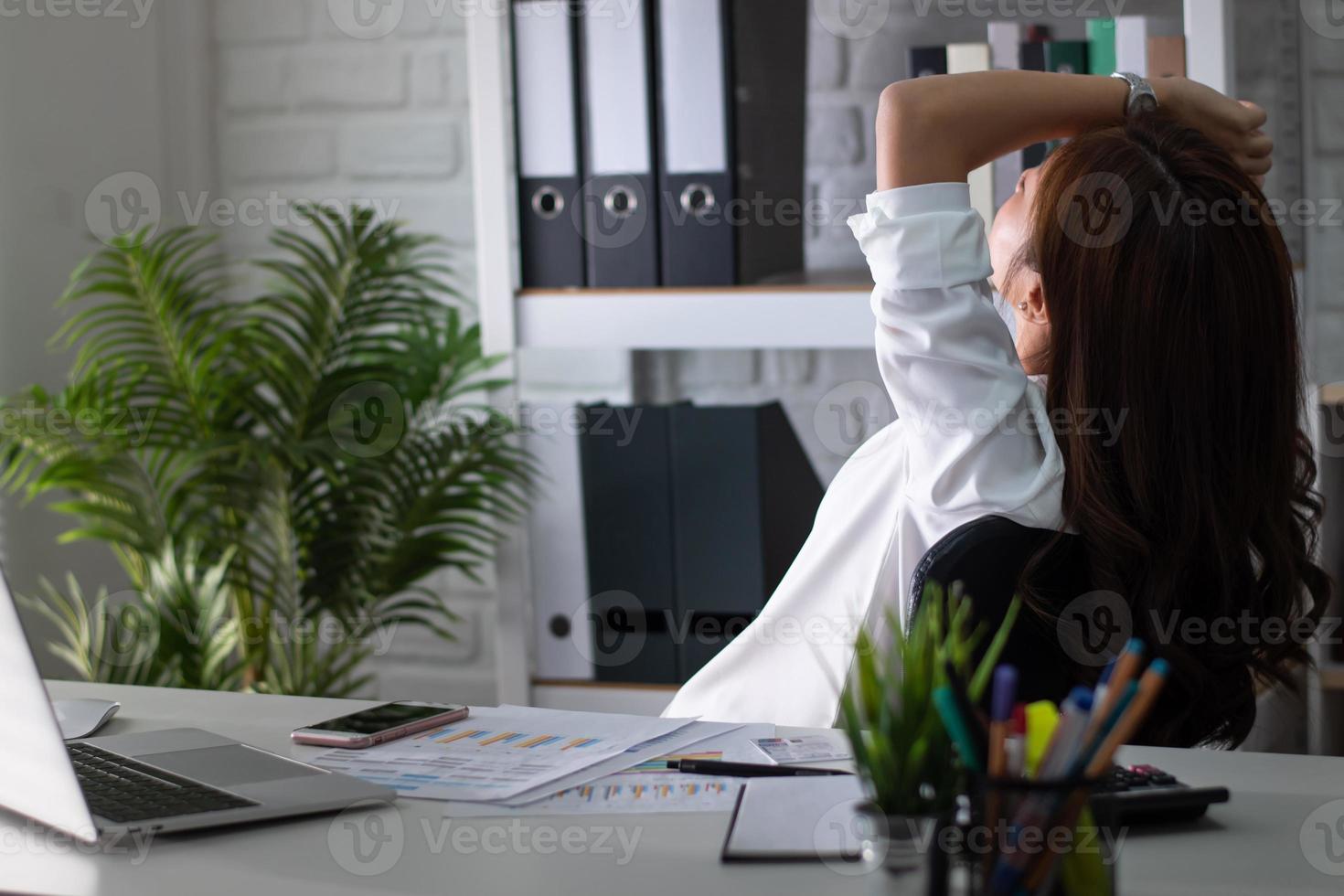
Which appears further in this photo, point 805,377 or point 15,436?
point 805,377

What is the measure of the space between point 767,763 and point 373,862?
10.2 inches

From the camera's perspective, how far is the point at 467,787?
825mm

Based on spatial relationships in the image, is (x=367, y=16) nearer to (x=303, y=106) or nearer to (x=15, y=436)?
(x=303, y=106)

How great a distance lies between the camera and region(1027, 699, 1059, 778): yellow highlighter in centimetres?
53

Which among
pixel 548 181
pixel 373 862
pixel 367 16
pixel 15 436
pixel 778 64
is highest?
pixel 367 16

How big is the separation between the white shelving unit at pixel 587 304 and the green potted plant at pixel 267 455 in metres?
0.08

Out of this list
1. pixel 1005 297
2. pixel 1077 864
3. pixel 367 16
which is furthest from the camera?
pixel 367 16

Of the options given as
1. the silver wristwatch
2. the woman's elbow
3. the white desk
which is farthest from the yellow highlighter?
the silver wristwatch

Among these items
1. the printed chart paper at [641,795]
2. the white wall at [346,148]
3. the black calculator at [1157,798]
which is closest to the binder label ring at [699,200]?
the white wall at [346,148]

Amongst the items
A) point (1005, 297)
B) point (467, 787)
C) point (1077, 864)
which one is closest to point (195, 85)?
point (1005, 297)

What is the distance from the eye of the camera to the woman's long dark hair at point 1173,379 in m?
0.96

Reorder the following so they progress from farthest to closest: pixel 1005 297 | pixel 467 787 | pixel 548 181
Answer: pixel 548 181, pixel 1005 297, pixel 467 787

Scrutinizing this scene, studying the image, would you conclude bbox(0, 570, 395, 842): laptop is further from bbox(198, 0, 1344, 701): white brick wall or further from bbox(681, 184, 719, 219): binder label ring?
bbox(198, 0, 1344, 701): white brick wall

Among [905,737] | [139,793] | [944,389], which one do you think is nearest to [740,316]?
[944,389]
